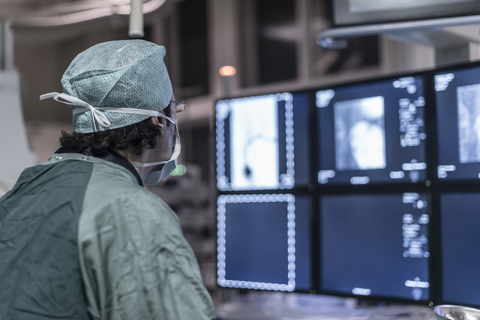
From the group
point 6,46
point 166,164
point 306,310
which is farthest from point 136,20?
point 306,310

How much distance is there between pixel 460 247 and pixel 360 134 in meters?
0.46

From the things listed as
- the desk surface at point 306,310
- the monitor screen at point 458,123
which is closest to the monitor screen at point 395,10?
the monitor screen at point 458,123

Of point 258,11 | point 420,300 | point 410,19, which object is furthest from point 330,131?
point 258,11

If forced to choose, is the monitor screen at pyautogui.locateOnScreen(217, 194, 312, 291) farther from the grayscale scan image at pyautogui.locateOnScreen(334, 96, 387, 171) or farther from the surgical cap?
the surgical cap

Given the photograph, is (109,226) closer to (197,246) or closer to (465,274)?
(465,274)

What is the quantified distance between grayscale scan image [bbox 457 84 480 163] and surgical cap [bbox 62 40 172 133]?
0.88 meters

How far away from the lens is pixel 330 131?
166 centimetres

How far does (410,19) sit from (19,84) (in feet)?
4.43

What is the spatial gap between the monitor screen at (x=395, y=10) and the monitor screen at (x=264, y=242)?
2.02 feet

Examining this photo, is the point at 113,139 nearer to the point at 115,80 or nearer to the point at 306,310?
the point at 115,80

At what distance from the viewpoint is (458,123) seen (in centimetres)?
139

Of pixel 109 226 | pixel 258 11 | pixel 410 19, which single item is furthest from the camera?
pixel 258 11

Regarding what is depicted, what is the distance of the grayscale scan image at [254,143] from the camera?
175 centimetres

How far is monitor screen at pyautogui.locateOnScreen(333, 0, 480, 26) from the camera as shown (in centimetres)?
131
